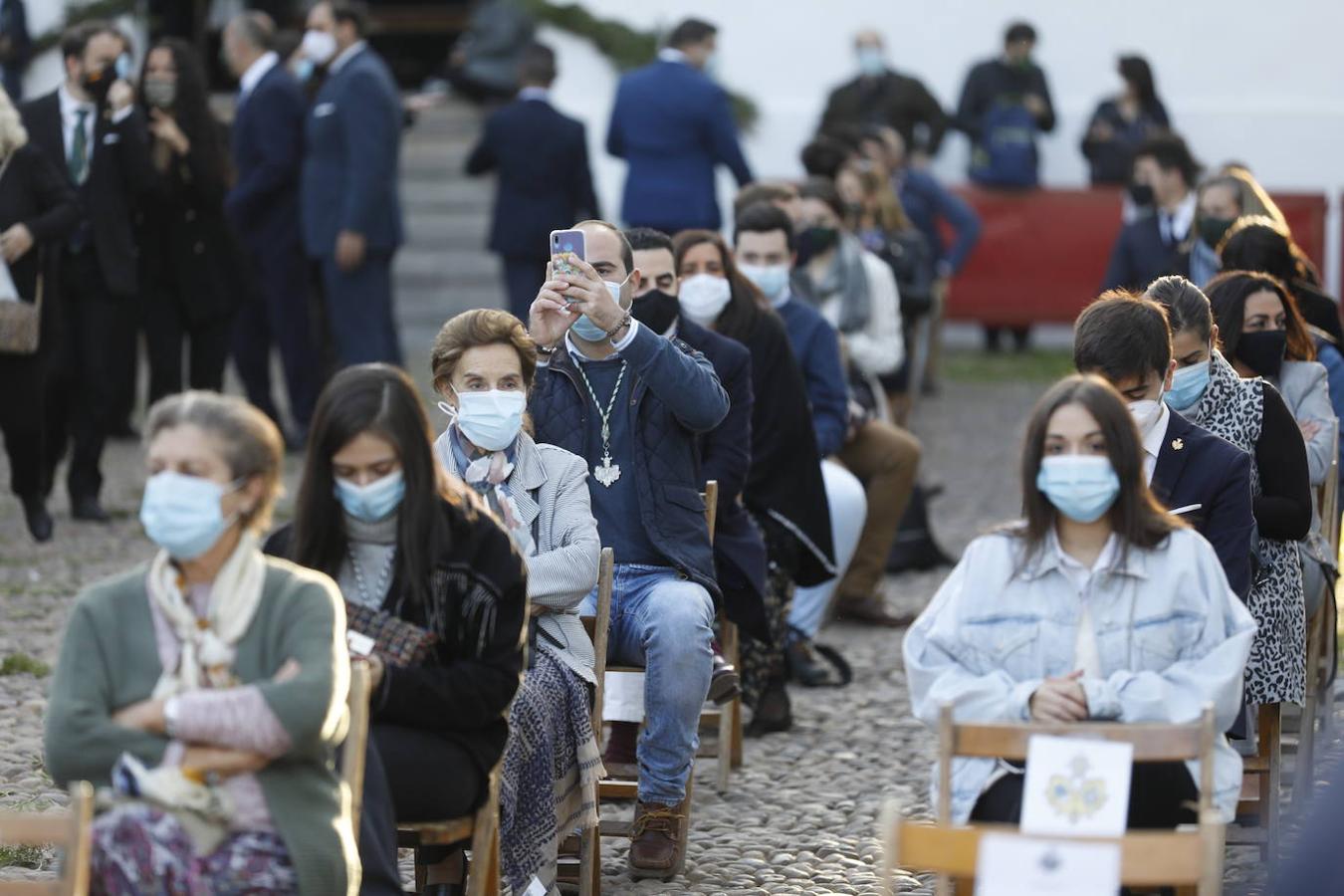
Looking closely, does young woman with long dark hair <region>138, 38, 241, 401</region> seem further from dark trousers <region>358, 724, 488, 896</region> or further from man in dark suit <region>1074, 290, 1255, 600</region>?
dark trousers <region>358, 724, 488, 896</region>

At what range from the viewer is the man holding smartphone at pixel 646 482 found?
606 centimetres

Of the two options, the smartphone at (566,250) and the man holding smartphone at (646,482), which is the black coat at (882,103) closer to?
the man holding smartphone at (646,482)

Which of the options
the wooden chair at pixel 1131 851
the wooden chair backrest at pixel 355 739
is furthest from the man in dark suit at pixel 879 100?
the wooden chair at pixel 1131 851

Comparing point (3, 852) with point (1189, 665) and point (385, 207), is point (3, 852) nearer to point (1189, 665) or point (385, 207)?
point (1189, 665)

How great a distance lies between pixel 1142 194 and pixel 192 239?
4.68 metres

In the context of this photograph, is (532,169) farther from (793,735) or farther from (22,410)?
(793,735)

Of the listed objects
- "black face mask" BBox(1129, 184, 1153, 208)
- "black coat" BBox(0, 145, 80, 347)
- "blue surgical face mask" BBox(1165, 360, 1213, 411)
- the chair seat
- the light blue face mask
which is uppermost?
"black face mask" BBox(1129, 184, 1153, 208)

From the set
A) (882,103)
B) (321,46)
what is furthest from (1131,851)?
(882,103)

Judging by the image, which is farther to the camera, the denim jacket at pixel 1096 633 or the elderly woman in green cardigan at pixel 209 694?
the denim jacket at pixel 1096 633

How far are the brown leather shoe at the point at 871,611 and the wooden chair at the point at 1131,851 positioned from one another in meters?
5.40

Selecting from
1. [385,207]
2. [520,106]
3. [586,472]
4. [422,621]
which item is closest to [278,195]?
[385,207]

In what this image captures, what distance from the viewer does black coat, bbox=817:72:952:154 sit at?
17.2m

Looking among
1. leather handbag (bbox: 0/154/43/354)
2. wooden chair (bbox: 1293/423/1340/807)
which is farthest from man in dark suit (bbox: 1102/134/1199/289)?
leather handbag (bbox: 0/154/43/354)

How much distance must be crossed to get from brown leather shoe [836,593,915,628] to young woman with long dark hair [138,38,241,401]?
3.72 m
